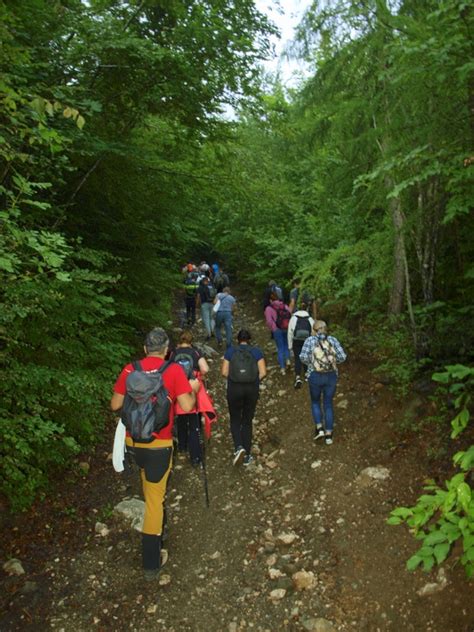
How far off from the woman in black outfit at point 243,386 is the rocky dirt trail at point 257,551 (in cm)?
38

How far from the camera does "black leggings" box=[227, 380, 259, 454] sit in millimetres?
6352

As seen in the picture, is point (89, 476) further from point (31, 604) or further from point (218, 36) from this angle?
point (218, 36)

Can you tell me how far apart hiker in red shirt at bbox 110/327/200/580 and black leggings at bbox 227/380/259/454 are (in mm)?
2040

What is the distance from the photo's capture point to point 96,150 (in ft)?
20.8

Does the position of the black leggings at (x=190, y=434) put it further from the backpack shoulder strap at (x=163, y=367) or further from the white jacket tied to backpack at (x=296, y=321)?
the white jacket tied to backpack at (x=296, y=321)

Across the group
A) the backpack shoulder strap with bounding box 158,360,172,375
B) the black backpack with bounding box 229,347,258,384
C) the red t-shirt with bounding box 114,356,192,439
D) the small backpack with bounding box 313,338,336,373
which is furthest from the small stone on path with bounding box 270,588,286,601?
the small backpack with bounding box 313,338,336,373

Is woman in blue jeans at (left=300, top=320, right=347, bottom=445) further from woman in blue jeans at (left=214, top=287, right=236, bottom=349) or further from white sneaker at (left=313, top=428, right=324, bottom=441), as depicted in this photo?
woman in blue jeans at (left=214, top=287, right=236, bottom=349)

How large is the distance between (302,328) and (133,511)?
505 cm

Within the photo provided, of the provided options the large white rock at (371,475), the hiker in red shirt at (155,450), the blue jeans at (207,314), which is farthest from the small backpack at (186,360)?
the blue jeans at (207,314)

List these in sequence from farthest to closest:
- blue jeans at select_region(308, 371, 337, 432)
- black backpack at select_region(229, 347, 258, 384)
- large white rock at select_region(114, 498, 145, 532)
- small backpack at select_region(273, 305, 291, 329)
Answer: small backpack at select_region(273, 305, 291, 329) < blue jeans at select_region(308, 371, 337, 432) < black backpack at select_region(229, 347, 258, 384) < large white rock at select_region(114, 498, 145, 532)

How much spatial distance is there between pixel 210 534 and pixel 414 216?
5.08 metres

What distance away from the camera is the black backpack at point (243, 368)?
625 cm

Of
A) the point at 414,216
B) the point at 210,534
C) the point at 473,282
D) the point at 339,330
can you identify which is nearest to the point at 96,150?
the point at 414,216

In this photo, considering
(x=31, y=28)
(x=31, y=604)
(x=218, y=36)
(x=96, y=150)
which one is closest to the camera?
(x=31, y=604)
